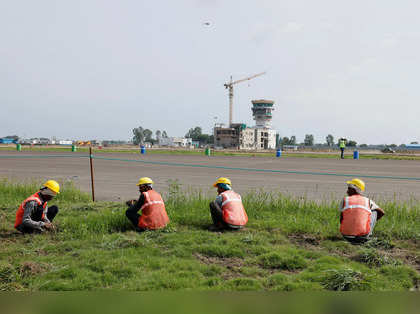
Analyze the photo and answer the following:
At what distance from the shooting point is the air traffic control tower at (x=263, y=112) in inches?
7466

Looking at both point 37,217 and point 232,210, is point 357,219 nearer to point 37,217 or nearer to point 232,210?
point 232,210

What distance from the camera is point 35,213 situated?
21.6 ft

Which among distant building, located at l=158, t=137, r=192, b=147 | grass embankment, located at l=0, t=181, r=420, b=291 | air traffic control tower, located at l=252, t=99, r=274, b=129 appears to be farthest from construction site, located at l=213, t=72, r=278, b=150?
grass embankment, located at l=0, t=181, r=420, b=291

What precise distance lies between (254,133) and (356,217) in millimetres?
181024

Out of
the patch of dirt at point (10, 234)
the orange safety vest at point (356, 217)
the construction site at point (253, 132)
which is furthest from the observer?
the construction site at point (253, 132)

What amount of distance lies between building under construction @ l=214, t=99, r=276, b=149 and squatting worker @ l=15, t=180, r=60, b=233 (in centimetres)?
16282

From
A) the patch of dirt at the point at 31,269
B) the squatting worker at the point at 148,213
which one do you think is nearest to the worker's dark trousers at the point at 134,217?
the squatting worker at the point at 148,213

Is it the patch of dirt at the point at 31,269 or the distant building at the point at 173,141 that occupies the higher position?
the distant building at the point at 173,141

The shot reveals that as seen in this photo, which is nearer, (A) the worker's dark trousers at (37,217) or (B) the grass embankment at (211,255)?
(B) the grass embankment at (211,255)

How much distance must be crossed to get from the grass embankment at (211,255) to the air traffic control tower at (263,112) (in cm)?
18562

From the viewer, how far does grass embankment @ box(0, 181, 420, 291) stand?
156 inches

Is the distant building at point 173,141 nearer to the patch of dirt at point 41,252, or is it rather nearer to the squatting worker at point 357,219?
the squatting worker at point 357,219

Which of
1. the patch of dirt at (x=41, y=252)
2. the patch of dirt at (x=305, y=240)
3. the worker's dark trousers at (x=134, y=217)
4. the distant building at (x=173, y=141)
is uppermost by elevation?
the distant building at (x=173, y=141)

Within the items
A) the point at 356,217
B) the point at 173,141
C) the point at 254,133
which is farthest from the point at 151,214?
the point at 254,133
